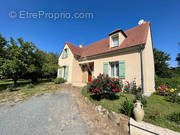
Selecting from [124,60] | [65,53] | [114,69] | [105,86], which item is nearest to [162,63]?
[124,60]

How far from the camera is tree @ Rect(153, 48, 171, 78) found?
11.3 meters

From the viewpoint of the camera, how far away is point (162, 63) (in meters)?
11.8

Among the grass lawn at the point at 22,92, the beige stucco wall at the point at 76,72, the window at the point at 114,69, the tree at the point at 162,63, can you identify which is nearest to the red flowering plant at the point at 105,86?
the window at the point at 114,69

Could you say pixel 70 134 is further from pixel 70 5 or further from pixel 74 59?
pixel 70 5

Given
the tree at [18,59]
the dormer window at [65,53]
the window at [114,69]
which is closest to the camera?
the window at [114,69]

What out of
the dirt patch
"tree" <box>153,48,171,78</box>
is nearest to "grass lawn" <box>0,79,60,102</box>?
the dirt patch

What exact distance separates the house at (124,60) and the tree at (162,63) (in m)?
6.78

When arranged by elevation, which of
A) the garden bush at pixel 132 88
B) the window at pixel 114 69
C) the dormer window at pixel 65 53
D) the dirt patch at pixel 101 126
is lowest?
the dirt patch at pixel 101 126

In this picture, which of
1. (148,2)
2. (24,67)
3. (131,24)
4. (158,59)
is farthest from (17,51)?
(158,59)

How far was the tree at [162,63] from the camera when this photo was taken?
1134cm

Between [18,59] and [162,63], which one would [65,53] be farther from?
[162,63]

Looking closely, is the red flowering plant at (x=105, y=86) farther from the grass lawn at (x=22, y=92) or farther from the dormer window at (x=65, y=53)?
the dormer window at (x=65, y=53)

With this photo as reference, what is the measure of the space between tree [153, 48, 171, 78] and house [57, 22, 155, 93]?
6.78m

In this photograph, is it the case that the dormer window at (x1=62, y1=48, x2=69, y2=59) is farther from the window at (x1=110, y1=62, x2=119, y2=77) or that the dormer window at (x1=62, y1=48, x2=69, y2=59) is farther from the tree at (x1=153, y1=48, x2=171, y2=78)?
the tree at (x1=153, y1=48, x2=171, y2=78)
